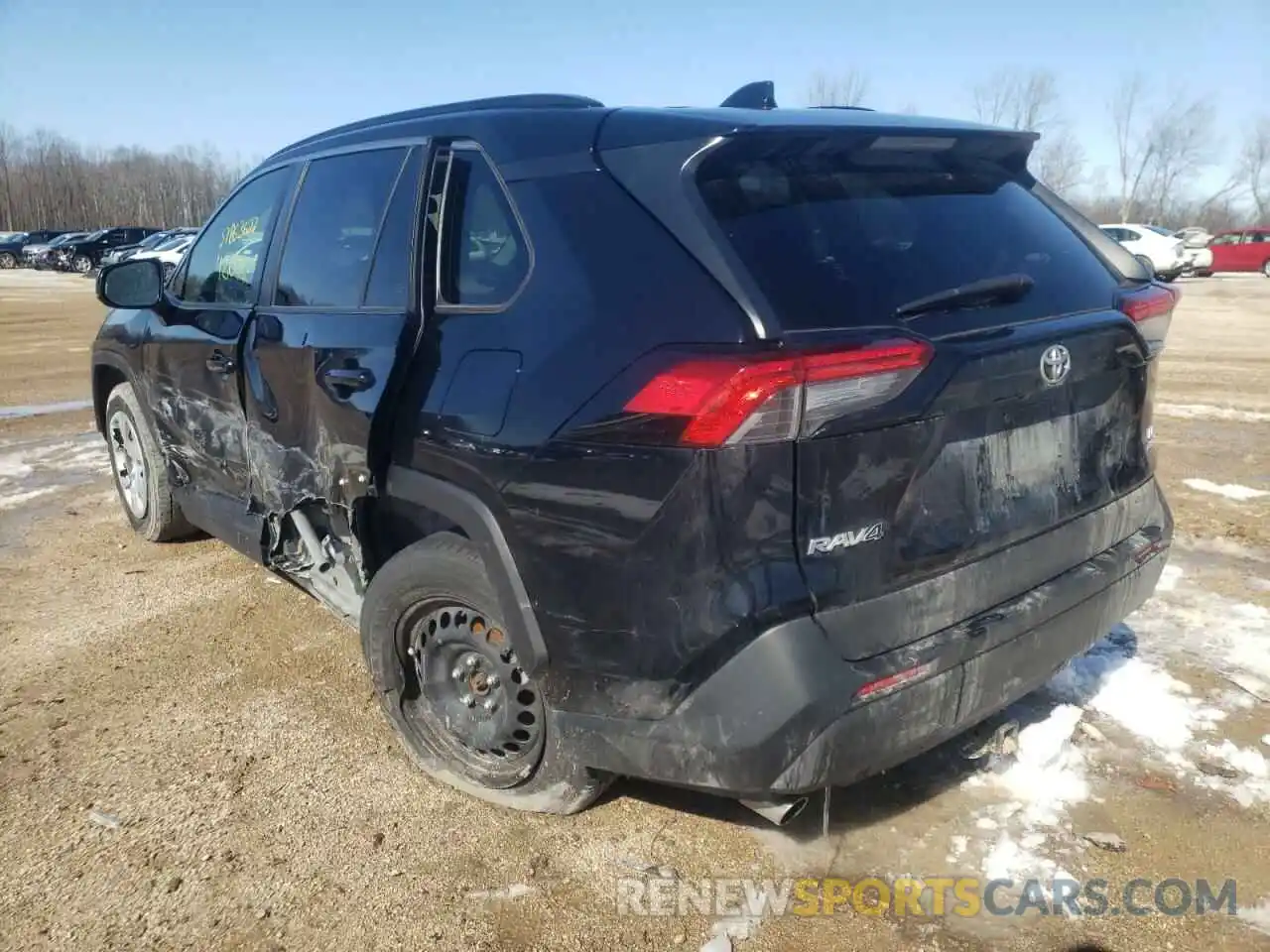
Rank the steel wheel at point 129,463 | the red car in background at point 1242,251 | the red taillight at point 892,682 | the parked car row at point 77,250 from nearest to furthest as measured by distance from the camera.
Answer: the red taillight at point 892,682 → the steel wheel at point 129,463 → the red car in background at point 1242,251 → the parked car row at point 77,250

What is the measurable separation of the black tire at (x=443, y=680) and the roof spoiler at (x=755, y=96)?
1.72 m

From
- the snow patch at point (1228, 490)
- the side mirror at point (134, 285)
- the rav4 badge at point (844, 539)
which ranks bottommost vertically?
the snow patch at point (1228, 490)

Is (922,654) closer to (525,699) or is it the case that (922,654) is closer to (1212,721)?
(525,699)

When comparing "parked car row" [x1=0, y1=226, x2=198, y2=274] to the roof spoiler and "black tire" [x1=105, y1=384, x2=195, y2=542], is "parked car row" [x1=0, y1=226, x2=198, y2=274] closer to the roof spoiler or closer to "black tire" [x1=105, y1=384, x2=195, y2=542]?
"black tire" [x1=105, y1=384, x2=195, y2=542]

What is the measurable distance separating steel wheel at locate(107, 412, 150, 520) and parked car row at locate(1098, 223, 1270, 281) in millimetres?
28021

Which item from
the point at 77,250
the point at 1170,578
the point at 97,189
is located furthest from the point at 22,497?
the point at 97,189

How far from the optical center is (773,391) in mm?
1942

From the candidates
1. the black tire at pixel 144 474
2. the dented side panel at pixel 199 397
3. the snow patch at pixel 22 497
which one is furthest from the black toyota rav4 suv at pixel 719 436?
the snow patch at pixel 22 497

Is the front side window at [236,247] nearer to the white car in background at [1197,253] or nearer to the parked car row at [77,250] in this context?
the white car in background at [1197,253]

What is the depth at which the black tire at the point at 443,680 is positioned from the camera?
2.57 m

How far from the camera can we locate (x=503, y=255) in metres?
2.55

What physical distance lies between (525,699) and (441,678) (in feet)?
1.21

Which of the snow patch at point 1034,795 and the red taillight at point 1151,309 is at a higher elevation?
the red taillight at point 1151,309

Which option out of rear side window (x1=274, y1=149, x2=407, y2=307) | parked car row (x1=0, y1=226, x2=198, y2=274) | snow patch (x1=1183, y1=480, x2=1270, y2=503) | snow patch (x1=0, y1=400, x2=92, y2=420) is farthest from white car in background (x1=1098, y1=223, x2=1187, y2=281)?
parked car row (x1=0, y1=226, x2=198, y2=274)
